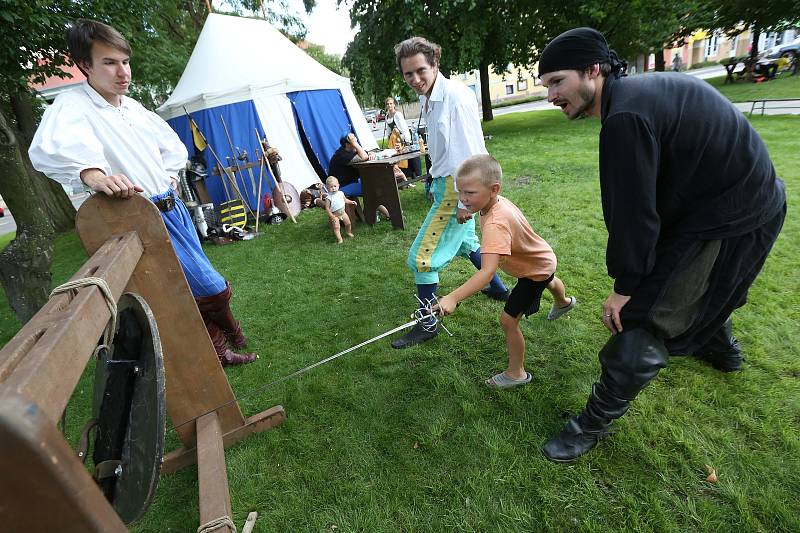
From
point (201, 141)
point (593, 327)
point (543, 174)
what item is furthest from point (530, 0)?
point (593, 327)

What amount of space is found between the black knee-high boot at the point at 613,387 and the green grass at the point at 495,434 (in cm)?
8

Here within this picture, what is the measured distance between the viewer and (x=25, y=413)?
1.80 feet

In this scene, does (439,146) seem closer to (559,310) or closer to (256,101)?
(559,310)

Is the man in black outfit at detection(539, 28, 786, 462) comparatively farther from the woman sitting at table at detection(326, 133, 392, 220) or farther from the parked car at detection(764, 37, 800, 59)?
the parked car at detection(764, 37, 800, 59)

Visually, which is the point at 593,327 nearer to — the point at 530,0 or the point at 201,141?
the point at 201,141

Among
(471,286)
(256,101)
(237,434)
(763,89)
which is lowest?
(763,89)

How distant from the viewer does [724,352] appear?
94.0 inches

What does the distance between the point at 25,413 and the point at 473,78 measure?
171 ft

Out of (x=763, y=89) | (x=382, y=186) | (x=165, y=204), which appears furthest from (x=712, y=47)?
(x=165, y=204)

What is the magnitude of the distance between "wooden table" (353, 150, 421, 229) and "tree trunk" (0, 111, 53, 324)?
392 centimetres

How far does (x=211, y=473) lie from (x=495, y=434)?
1.45m

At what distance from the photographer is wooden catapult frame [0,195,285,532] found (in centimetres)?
56

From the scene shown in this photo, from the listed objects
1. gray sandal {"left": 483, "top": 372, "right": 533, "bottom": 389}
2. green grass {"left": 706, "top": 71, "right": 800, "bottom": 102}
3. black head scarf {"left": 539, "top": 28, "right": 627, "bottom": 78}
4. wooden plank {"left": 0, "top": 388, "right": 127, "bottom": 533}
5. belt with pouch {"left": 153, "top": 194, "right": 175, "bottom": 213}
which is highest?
black head scarf {"left": 539, "top": 28, "right": 627, "bottom": 78}

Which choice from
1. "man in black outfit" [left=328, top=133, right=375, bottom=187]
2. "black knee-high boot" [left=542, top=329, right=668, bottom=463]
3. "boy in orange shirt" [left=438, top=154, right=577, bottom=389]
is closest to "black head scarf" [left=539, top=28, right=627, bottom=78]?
"boy in orange shirt" [left=438, top=154, right=577, bottom=389]
